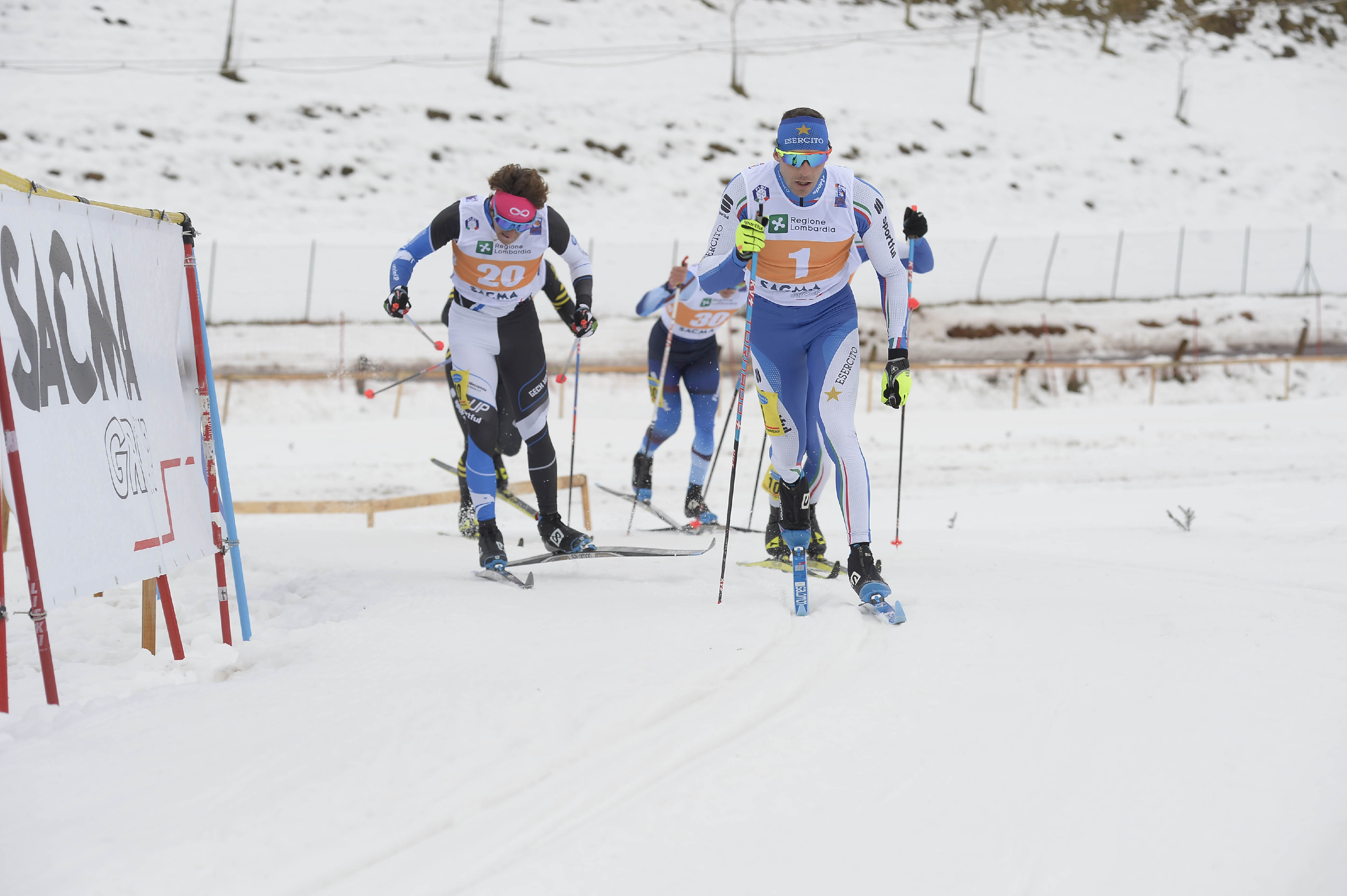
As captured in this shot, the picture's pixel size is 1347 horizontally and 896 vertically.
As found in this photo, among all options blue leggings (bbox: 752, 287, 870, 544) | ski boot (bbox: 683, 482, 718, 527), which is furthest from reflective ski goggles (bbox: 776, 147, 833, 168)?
ski boot (bbox: 683, 482, 718, 527)

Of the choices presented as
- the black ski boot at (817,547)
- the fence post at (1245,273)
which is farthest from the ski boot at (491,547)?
the fence post at (1245,273)

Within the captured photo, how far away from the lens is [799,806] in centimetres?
265

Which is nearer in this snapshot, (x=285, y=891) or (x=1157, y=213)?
(x=285, y=891)

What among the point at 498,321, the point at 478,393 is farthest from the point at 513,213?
the point at 478,393

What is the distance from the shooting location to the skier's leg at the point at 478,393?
18.9 ft

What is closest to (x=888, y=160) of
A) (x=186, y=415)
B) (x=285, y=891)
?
(x=186, y=415)

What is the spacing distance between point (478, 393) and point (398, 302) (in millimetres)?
684

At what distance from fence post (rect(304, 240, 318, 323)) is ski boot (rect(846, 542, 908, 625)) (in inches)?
680

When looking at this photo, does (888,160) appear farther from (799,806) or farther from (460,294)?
(799,806)

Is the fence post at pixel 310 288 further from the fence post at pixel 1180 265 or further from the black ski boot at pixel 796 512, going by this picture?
the fence post at pixel 1180 265

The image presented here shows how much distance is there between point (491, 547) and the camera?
18.4 feet

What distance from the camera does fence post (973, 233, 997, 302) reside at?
73.6ft

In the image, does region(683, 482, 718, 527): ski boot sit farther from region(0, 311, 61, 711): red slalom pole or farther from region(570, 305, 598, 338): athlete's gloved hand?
region(0, 311, 61, 711): red slalom pole

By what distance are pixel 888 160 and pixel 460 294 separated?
2576cm
